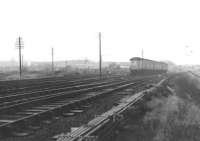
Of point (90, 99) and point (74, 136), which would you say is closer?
point (74, 136)

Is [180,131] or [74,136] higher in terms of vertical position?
[74,136]

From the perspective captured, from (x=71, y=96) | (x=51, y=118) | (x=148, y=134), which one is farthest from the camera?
(x=71, y=96)

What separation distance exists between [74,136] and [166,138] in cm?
258

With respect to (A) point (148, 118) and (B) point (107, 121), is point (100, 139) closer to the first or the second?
(B) point (107, 121)

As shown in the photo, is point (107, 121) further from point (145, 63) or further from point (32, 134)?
point (145, 63)

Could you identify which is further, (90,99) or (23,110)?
(90,99)

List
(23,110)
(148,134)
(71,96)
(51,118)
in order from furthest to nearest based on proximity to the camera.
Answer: (71,96), (23,110), (51,118), (148,134)

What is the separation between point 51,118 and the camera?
8.93 m

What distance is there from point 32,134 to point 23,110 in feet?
11.9

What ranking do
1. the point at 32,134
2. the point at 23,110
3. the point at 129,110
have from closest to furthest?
the point at 32,134, the point at 129,110, the point at 23,110

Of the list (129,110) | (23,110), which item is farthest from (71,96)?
(129,110)

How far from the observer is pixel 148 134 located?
7.62m

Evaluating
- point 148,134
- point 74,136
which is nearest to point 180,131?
point 148,134

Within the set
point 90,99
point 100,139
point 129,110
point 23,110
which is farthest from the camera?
point 90,99
